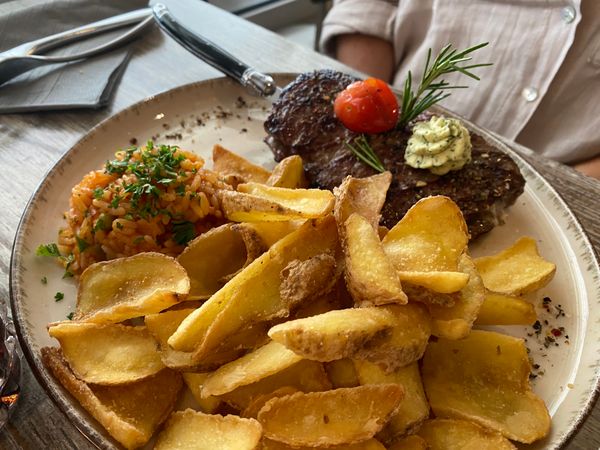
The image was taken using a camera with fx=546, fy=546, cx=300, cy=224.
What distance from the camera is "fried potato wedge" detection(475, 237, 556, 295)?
180cm

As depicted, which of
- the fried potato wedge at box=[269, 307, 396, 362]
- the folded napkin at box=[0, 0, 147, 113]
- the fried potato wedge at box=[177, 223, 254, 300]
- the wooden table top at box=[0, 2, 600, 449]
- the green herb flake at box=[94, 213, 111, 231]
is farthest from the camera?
the folded napkin at box=[0, 0, 147, 113]

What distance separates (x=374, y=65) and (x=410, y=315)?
7.86ft

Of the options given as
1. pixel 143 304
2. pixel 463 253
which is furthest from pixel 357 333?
pixel 143 304

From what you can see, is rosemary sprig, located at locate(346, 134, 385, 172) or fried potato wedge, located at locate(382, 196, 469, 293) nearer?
fried potato wedge, located at locate(382, 196, 469, 293)

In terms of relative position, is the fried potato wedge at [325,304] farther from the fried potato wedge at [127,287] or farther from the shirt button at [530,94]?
the shirt button at [530,94]

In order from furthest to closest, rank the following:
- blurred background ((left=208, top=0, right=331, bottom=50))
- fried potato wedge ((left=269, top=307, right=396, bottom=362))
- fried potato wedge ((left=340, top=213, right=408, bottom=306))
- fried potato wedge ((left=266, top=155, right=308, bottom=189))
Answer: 1. blurred background ((left=208, top=0, right=331, bottom=50))
2. fried potato wedge ((left=266, top=155, right=308, bottom=189))
3. fried potato wedge ((left=340, top=213, right=408, bottom=306))
4. fried potato wedge ((left=269, top=307, right=396, bottom=362))

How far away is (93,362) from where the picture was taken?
1500mm

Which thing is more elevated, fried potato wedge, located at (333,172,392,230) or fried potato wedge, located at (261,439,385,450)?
fried potato wedge, located at (333,172,392,230)

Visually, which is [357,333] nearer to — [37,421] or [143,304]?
[143,304]

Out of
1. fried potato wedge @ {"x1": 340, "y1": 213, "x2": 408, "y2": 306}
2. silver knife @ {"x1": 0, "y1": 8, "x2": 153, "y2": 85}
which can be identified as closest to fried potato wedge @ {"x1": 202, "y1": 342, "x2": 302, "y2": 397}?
fried potato wedge @ {"x1": 340, "y1": 213, "x2": 408, "y2": 306}

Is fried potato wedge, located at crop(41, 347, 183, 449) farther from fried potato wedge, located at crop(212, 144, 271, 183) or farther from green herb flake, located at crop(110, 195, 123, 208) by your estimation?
fried potato wedge, located at crop(212, 144, 271, 183)

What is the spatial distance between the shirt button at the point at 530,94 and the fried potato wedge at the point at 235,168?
62.7 inches

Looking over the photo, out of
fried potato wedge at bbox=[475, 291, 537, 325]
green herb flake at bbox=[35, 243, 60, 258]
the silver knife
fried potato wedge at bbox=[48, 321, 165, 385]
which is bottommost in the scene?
fried potato wedge at bbox=[475, 291, 537, 325]

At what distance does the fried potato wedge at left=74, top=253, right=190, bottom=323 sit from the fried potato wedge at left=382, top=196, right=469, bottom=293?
622mm
